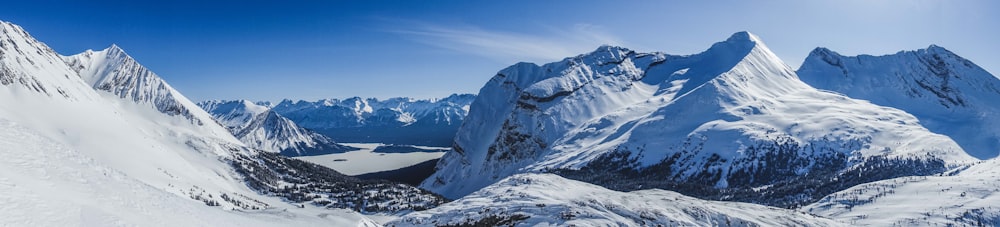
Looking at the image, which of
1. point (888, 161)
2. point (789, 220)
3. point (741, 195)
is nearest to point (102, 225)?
point (789, 220)

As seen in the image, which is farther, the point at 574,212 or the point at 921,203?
the point at 921,203

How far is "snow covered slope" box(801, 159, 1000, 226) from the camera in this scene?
11738cm

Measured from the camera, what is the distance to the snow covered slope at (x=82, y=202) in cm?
2994

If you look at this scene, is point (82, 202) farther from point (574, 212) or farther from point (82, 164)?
point (574, 212)

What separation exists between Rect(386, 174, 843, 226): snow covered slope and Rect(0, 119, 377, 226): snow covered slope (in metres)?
27.8

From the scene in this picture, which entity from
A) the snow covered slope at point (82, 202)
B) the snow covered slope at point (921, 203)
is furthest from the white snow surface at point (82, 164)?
the snow covered slope at point (921, 203)

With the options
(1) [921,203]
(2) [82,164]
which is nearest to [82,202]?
(2) [82,164]

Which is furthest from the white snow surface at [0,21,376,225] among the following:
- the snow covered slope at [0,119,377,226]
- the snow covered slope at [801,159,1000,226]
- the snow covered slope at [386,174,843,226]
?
the snow covered slope at [801,159,1000,226]

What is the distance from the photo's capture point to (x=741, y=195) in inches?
7156

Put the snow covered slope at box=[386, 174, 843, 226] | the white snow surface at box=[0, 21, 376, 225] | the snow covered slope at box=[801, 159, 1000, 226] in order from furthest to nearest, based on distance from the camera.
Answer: the snow covered slope at box=[801, 159, 1000, 226] < the snow covered slope at box=[386, 174, 843, 226] < the white snow surface at box=[0, 21, 376, 225]

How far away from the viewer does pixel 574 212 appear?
7512 cm

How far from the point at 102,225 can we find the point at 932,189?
576ft

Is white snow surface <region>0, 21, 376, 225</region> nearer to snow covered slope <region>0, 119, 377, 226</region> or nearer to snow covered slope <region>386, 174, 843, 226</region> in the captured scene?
snow covered slope <region>0, 119, 377, 226</region>

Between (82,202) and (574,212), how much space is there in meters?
56.5
